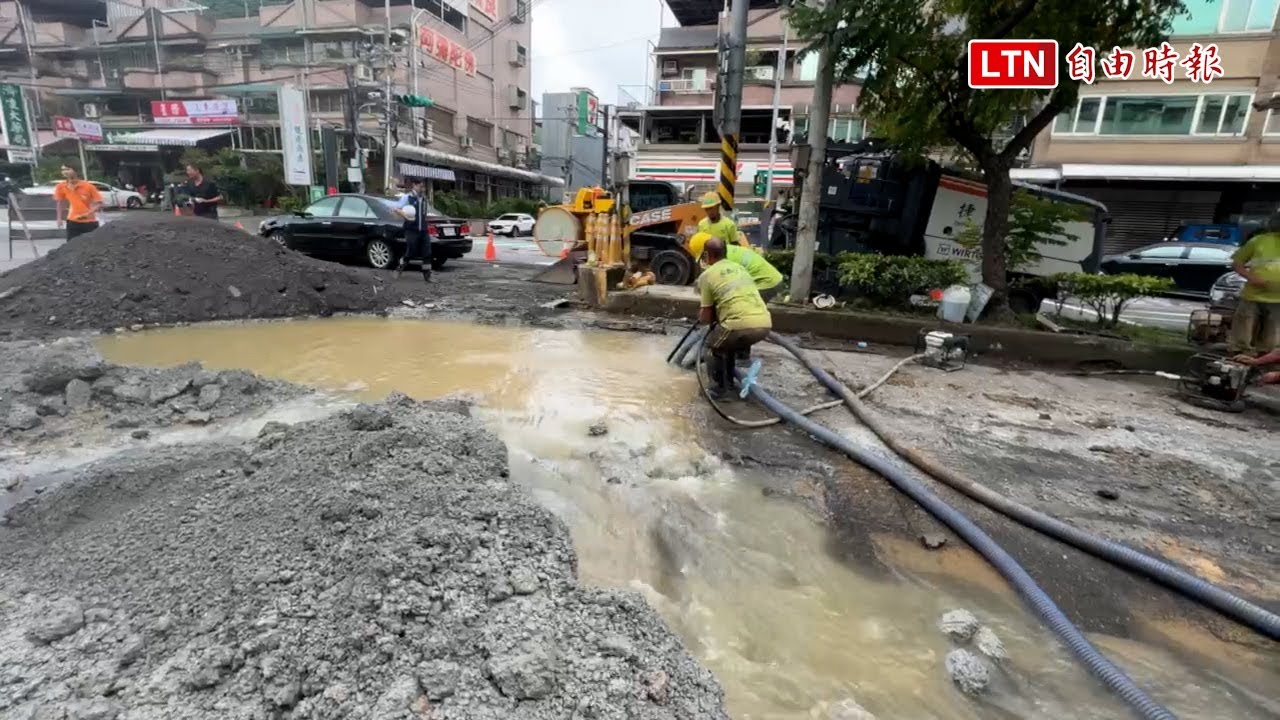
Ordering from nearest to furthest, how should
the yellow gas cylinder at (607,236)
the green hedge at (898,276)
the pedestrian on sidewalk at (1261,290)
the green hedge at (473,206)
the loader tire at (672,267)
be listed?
1. the pedestrian on sidewalk at (1261,290)
2. the green hedge at (898,276)
3. the yellow gas cylinder at (607,236)
4. the loader tire at (672,267)
5. the green hedge at (473,206)

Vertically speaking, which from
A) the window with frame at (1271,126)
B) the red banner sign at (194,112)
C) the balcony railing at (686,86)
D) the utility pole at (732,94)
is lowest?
the utility pole at (732,94)

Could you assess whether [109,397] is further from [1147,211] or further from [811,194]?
[1147,211]

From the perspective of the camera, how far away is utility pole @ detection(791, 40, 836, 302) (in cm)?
772

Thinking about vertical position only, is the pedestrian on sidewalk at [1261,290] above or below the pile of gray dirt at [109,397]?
above

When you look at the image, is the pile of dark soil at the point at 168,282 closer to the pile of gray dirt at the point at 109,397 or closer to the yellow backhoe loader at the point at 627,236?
the pile of gray dirt at the point at 109,397

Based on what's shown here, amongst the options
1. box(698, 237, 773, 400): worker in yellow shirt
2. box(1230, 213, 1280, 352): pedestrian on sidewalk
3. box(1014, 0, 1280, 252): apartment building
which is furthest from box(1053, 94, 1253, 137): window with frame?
box(698, 237, 773, 400): worker in yellow shirt

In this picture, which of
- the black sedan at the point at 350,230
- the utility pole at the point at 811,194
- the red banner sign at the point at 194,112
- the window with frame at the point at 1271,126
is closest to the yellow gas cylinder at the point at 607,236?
the utility pole at the point at 811,194

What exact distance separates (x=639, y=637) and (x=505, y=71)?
156 feet

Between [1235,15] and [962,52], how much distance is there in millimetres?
18349

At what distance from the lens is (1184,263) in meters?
12.8

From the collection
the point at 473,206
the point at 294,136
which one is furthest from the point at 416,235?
the point at 473,206

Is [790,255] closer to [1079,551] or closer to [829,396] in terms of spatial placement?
[829,396]

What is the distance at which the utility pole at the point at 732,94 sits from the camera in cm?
812

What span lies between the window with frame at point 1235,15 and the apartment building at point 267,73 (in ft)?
84.6
